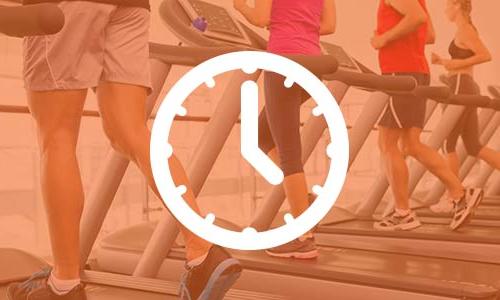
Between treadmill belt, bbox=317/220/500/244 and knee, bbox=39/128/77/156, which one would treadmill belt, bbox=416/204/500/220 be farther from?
knee, bbox=39/128/77/156

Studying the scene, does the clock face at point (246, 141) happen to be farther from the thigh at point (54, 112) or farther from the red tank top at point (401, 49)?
the red tank top at point (401, 49)

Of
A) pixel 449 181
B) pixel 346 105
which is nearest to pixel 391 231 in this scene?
pixel 449 181

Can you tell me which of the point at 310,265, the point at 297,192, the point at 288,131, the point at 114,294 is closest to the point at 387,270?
the point at 310,265

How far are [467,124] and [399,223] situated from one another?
100 centimetres

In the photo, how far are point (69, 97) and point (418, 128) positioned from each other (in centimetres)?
187

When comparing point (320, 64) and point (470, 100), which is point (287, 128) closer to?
point (320, 64)

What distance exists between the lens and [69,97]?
1484 mm

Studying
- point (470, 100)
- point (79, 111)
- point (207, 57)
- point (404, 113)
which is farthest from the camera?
point (470, 100)

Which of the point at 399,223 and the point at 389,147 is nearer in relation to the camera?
the point at 389,147

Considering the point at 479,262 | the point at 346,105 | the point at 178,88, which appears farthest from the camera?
the point at 346,105

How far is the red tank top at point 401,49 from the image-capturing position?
2.93m

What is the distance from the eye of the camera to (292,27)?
229 cm

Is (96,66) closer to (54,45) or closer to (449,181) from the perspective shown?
(54,45)

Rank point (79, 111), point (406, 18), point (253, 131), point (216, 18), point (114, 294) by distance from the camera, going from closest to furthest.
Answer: point (79, 111) < point (114, 294) < point (216, 18) < point (253, 131) < point (406, 18)
